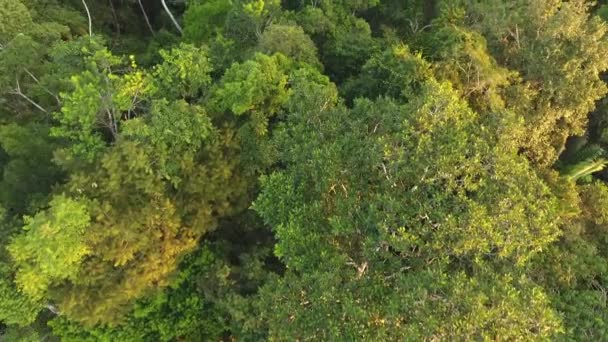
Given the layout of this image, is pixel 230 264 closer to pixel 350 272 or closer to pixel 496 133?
pixel 350 272

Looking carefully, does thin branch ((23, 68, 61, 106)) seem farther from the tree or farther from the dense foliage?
the tree

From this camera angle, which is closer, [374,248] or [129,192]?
[374,248]

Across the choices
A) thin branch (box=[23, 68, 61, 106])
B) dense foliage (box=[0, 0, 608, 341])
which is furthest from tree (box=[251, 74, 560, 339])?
thin branch (box=[23, 68, 61, 106])

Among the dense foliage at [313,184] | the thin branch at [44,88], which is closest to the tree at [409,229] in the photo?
the dense foliage at [313,184]

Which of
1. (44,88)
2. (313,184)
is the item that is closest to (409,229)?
(313,184)

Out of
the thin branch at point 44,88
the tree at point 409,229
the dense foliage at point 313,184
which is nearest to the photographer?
the tree at point 409,229

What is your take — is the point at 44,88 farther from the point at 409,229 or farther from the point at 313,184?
the point at 409,229

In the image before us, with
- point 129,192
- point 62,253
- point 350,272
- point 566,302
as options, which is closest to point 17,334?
point 62,253

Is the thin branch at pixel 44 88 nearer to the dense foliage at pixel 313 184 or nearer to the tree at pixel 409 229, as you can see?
the dense foliage at pixel 313 184
